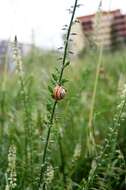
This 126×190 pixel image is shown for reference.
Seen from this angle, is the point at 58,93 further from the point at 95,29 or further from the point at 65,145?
the point at 65,145

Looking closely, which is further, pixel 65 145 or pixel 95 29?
pixel 65 145

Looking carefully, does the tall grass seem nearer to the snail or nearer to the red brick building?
the snail

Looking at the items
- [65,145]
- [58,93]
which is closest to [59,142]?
[65,145]

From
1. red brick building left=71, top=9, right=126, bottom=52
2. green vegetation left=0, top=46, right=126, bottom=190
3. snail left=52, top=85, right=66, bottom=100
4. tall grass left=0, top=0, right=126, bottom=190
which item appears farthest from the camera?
red brick building left=71, top=9, right=126, bottom=52

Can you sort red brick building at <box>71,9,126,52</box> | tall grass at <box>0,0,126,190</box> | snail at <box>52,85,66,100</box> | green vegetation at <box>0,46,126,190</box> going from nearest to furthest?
snail at <box>52,85,66,100</box>
tall grass at <box>0,0,126,190</box>
green vegetation at <box>0,46,126,190</box>
red brick building at <box>71,9,126,52</box>

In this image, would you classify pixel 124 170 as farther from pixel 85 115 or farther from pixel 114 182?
pixel 85 115

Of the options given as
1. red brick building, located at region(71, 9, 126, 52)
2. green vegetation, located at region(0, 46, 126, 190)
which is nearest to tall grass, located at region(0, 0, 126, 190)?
green vegetation, located at region(0, 46, 126, 190)

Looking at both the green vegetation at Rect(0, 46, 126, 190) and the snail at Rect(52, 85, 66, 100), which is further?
the green vegetation at Rect(0, 46, 126, 190)

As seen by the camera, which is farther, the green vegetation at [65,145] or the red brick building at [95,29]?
the red brick building at [95,29]

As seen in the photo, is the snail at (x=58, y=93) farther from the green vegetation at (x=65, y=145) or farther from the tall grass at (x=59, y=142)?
the green vegetation at (x=65, y=145)

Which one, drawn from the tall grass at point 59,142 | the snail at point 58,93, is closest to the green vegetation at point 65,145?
the tall grass at point 59,142

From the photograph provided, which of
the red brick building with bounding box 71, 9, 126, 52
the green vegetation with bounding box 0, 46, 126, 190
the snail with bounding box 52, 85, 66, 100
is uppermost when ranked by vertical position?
the red brick building with bounding box 71, 9, 126, 52

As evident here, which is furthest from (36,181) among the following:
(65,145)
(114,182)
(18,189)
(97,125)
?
(97,125)
